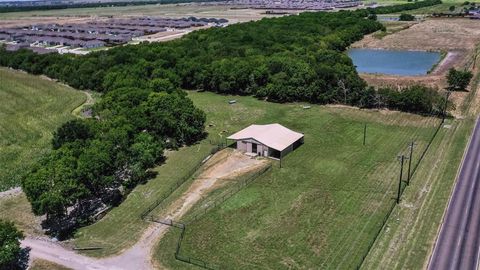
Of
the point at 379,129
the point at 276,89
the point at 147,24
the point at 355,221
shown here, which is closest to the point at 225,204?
the point at 355,221

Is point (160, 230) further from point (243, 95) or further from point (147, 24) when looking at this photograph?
point (147, 24)

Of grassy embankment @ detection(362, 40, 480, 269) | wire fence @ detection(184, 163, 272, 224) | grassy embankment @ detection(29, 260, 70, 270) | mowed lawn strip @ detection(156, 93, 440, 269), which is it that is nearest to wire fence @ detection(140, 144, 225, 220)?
wire fence @ detection(184, 163, 272, 224)

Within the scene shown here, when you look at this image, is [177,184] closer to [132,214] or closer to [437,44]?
[132,214]

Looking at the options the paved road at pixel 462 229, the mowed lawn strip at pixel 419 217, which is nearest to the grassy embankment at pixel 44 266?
the mowed lawn strip at pixel 419 217

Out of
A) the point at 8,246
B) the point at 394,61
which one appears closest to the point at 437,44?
the point at 394,61

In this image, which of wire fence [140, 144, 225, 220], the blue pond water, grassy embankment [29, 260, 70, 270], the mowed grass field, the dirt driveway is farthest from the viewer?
the blue pond water

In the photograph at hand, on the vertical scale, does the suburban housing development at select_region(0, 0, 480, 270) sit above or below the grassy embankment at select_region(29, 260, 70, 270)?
above

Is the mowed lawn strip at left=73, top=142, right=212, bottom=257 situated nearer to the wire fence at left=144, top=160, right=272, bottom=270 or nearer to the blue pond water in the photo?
the wire fence at left=144, top=160, right=272, bottom=270
